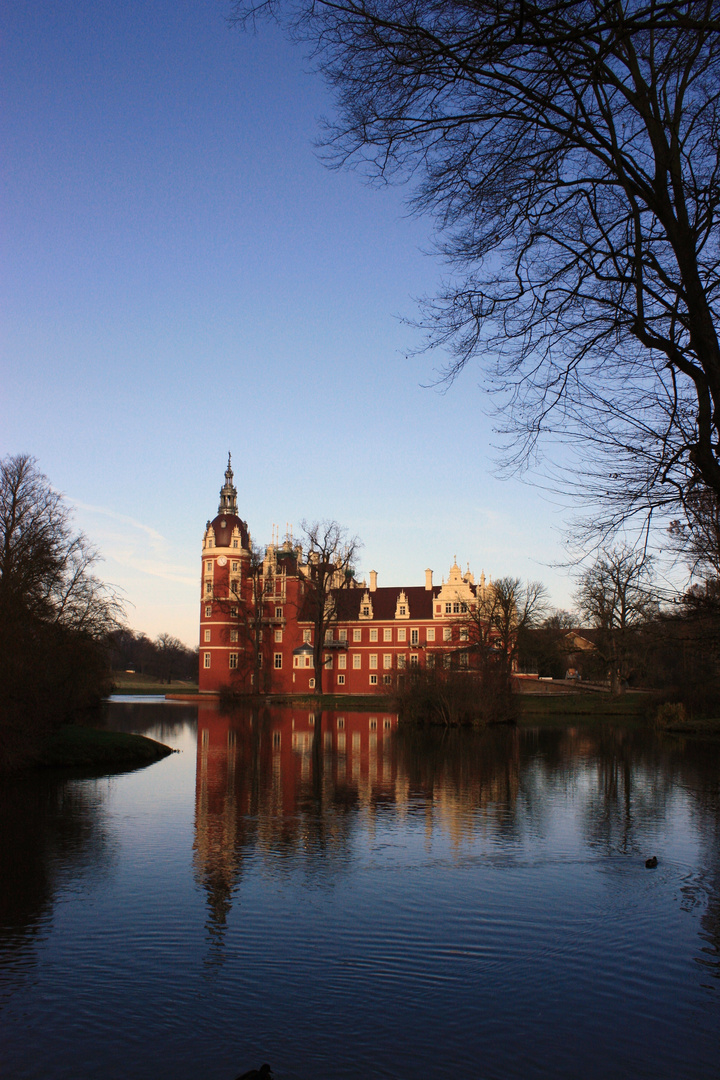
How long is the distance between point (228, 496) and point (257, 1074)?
74.4 metres

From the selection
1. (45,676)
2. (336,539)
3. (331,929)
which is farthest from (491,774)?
(336,539)

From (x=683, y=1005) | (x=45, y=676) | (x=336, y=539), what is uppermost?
(x=336, y=539)

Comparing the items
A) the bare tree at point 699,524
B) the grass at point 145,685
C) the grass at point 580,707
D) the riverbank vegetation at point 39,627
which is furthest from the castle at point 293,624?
the bare tree at point 699,524

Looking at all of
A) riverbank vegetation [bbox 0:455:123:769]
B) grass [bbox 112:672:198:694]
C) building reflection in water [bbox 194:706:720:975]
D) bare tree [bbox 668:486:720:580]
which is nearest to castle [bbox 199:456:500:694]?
grass [bbox 112:672:198:694]

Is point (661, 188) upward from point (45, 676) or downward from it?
upward

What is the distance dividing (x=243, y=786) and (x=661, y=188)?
1438 centimetres

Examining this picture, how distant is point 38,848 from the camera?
11.5 m

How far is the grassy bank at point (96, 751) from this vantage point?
21484mm

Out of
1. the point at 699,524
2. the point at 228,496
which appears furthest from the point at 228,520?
the point at 699,524

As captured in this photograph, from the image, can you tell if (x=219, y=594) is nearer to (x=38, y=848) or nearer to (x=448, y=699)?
(x=448, y=699)

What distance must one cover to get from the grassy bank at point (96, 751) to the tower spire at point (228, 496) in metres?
53.1

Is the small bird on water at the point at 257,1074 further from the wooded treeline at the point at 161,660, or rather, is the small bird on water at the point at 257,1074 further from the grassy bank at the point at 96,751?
the wooded treeline at the point at 161,660

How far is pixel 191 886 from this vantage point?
380 inches

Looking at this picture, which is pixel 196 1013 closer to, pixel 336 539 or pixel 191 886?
pixel 191 886
